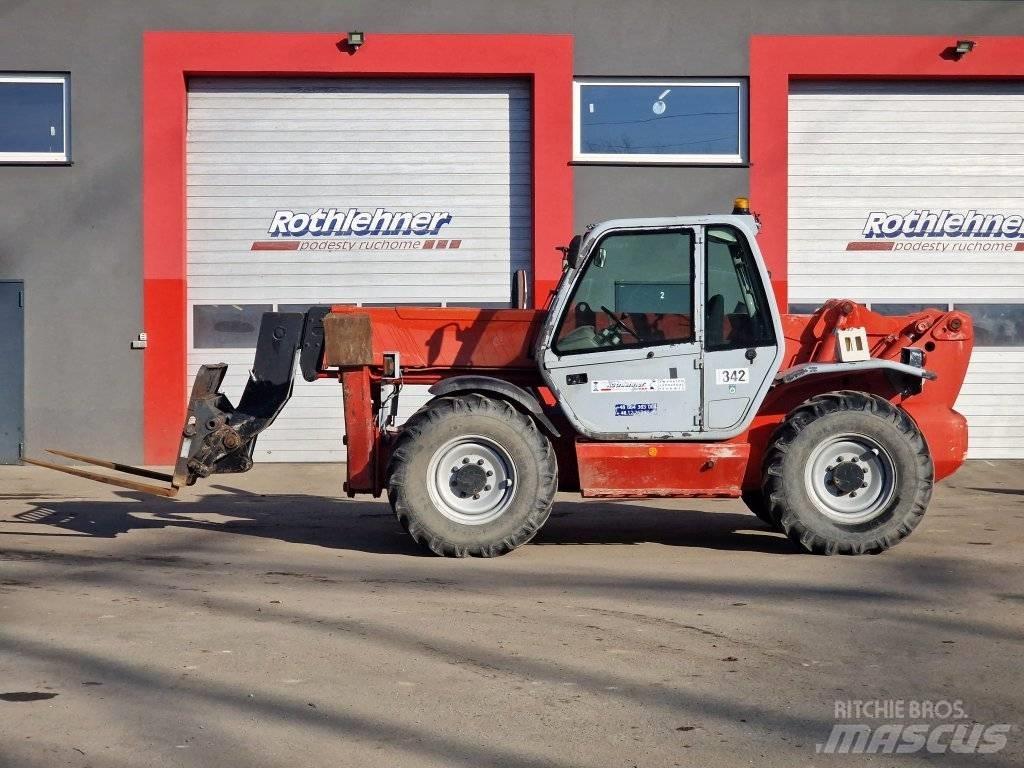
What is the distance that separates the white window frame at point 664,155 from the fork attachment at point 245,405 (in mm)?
7134

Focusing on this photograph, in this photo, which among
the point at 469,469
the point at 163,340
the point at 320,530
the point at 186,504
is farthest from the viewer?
the point at 163,340

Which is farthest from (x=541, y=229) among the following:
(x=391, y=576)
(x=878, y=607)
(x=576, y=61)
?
(x=878, y=607)

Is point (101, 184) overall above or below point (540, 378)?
above

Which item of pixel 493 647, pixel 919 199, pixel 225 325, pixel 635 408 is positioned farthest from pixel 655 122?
pixel 493 647

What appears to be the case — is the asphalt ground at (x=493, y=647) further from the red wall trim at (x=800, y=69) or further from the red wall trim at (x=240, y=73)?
the red wall trim at (x=800, y=69)

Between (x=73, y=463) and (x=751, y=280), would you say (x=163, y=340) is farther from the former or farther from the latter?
(x=751, y=280)

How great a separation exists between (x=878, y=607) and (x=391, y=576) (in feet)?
9.94

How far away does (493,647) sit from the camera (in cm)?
644

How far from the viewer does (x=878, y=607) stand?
7.44 m

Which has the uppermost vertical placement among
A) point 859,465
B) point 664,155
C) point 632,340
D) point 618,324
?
point 664,155

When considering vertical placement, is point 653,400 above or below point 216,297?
below

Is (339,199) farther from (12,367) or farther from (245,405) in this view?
(245,405)

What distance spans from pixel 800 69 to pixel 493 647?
38.3 ft

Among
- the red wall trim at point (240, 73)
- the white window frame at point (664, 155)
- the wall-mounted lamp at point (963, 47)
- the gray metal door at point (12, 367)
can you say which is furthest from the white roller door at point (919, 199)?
the gray metal door at point (12, 367)
